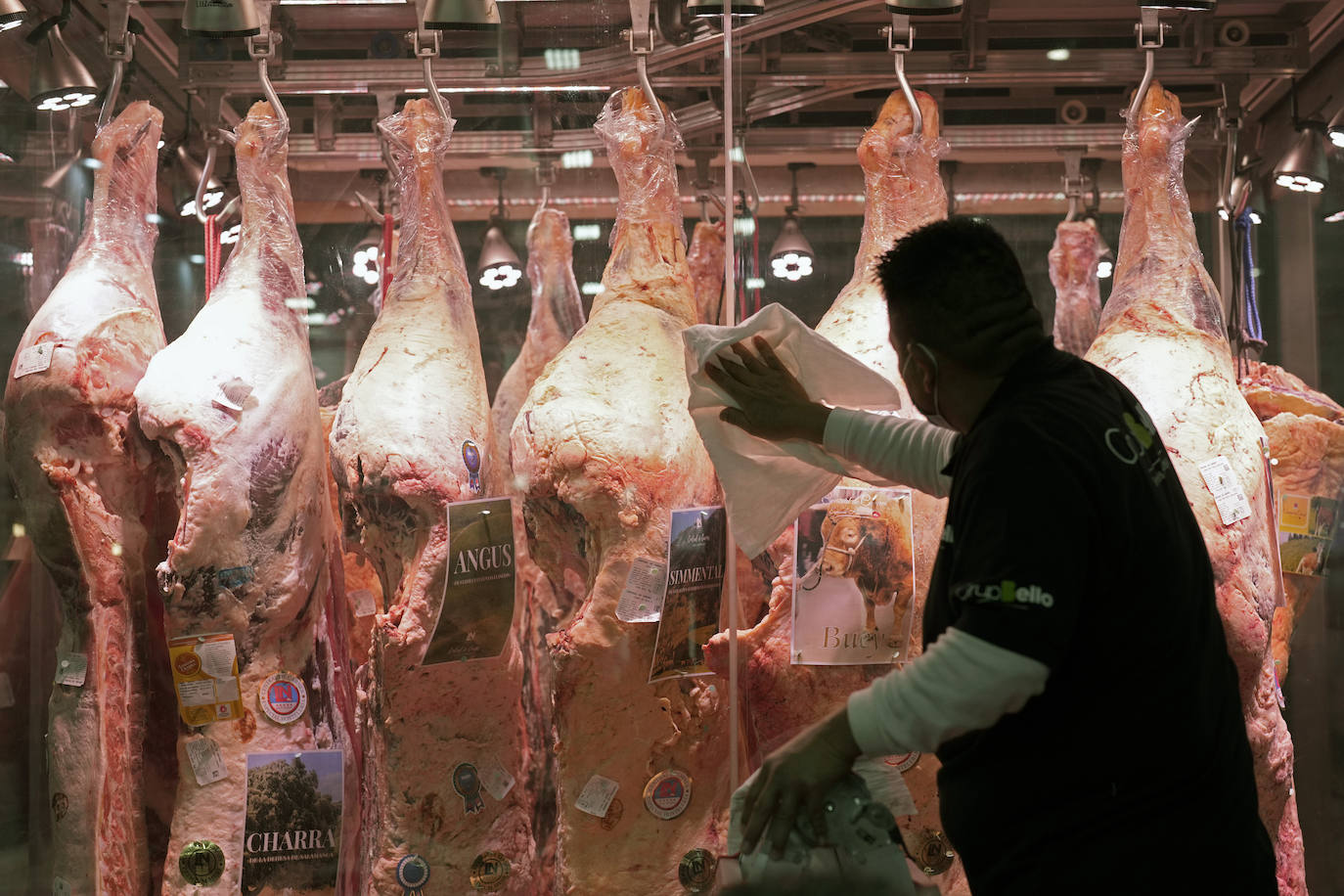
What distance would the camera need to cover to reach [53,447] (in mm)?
2719

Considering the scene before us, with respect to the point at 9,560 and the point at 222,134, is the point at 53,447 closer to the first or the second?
the point at 9,560

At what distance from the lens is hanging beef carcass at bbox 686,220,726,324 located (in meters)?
3.24

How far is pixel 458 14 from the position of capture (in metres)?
2.87

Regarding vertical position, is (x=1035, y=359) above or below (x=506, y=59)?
below

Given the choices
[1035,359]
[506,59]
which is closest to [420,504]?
[506,59]

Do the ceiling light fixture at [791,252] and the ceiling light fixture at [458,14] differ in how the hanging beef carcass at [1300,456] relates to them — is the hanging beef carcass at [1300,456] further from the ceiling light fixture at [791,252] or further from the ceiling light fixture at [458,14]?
the ceiling light fixture at [458,14]

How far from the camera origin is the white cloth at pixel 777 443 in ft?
7.78

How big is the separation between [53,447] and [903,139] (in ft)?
6.43

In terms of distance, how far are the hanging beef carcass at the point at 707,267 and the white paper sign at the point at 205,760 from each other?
4.81 feet

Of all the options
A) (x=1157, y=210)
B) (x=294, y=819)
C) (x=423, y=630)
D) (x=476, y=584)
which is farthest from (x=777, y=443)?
(x=294, y=819)

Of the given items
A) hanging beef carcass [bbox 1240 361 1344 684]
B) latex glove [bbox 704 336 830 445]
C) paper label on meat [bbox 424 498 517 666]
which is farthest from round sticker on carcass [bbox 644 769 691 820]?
hanging beef carcass [bbox 1240 361 1344 684]

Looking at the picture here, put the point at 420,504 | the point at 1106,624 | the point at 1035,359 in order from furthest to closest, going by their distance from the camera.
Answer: the point at 420,504
the point at 1035,359
the point at 1106,624

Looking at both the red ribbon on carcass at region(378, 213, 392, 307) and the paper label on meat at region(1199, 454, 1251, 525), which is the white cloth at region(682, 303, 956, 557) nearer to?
the paper label on meat at region(1199, 454, 1251, 525)

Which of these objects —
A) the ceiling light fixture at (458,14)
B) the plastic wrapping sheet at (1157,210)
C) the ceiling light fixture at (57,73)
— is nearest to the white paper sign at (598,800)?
the plastic wrapping sheet at (1157,210)
